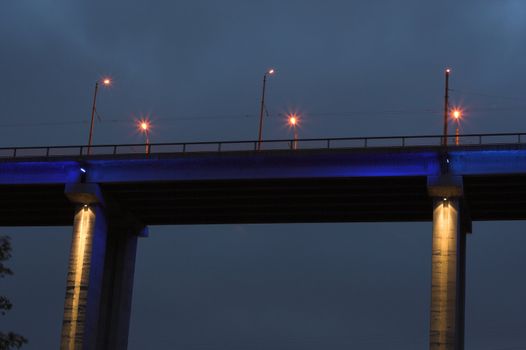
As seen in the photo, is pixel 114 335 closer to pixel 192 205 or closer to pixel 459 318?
pixel 192 205

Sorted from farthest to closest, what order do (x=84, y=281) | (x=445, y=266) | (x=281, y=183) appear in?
1. (x=84, y=281)
2. (x=281, y=183)
3. (x=445, y=266)

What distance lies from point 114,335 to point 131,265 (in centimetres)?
534

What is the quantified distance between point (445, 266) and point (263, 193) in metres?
14.5

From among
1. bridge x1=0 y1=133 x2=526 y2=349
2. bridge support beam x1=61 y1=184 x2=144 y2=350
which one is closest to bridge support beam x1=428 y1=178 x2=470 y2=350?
bridge x1=0 y1=133 x2=526 y2=349

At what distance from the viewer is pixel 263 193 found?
7406 cm

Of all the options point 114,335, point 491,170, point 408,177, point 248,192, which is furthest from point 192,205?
point 491,170

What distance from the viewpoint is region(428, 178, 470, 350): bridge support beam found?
210 ft

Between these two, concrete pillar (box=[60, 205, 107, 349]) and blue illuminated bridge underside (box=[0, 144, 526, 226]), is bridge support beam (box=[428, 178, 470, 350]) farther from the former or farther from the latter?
concrete pillar (box=[60, 205, 107, 349])

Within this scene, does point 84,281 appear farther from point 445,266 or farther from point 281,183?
point 445,266

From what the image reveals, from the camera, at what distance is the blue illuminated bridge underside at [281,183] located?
67.8 meters

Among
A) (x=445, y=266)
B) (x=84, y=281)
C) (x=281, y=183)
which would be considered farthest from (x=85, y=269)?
(x=445, y=266)

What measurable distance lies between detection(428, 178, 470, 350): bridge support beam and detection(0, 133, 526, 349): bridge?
0.20 ft

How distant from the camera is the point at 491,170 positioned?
217ft

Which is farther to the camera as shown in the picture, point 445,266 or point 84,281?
point 84,281
